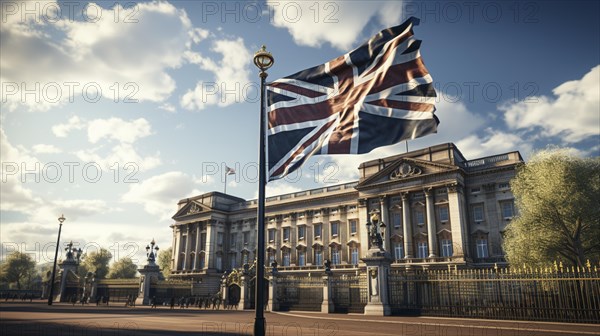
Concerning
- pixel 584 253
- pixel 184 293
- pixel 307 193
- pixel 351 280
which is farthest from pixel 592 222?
pixel 184 293

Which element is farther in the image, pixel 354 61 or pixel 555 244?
pixel 555 244

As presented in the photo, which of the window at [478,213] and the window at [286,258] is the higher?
the window at [478,213]

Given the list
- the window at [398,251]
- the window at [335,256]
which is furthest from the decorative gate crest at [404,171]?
the window at [335,256]

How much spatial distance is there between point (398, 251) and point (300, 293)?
2257cm

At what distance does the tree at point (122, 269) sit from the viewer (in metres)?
99.5

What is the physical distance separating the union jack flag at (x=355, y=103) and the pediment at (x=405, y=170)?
36.3 m

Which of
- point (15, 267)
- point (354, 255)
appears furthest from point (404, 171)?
point (15, 267)

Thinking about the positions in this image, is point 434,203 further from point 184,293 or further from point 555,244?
point 184,293

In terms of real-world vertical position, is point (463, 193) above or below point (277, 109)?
above

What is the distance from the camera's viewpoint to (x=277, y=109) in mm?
12680

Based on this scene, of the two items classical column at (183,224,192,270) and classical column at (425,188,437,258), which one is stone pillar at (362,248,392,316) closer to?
classical column at (425,188,437,258)

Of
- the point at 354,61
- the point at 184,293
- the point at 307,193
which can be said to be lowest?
the point at 184,293

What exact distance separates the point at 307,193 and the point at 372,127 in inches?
1970

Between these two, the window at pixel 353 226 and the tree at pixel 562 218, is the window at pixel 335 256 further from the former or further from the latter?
the tree at pixel 562 218
